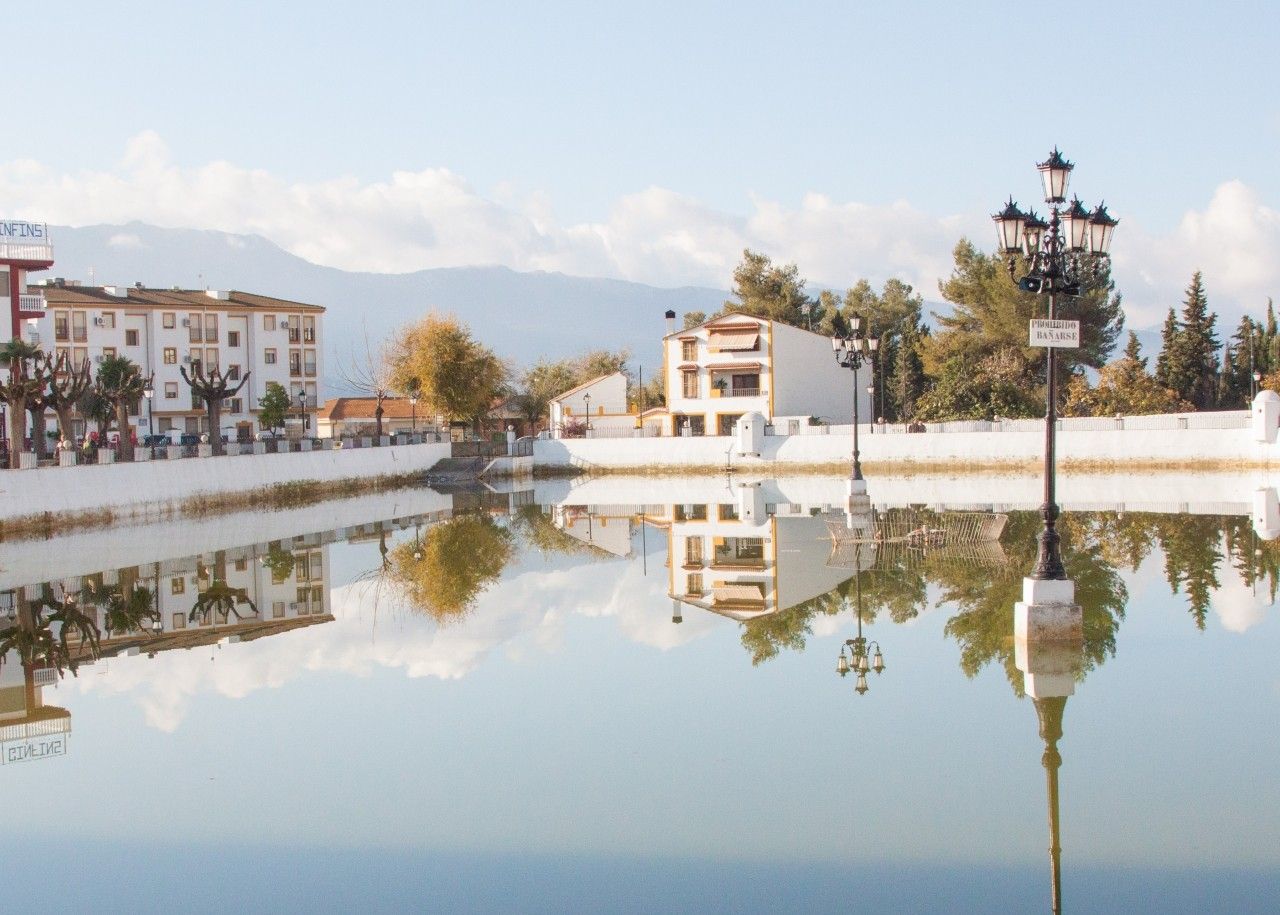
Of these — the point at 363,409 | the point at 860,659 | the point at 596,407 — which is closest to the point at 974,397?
the point at 596,407

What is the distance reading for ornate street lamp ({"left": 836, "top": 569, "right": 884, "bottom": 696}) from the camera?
13.8 m

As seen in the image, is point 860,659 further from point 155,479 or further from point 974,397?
point 974,397

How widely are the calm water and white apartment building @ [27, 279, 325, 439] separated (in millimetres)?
46558

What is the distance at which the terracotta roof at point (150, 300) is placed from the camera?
6606cm

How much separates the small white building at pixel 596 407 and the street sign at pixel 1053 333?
48.9 meters

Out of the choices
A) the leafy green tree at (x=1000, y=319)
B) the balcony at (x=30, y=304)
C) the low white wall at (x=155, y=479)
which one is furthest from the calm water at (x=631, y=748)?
the leafy green tree at (x=1000, y=319)

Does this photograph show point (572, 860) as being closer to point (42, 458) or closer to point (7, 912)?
point (7, 912)

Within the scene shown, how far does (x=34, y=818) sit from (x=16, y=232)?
35.5 meters

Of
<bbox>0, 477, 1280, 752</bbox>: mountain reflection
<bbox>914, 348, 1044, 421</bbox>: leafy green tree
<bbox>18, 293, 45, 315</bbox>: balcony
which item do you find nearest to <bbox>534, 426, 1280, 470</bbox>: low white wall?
<bbox>914, 348, 1044, 421</bbox>: leafy green tree

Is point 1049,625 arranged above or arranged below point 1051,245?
below

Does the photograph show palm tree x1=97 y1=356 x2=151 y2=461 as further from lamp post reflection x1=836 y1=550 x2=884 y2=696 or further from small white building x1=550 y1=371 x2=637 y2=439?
lamp post reflection x1=836 y1=550 x2=884 y2=696

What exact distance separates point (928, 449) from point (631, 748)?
40.4 metres

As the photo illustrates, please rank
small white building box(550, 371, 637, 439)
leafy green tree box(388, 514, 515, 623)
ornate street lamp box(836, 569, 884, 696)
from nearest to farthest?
1. ornate street lamp box(836, 569, 884, 696)
2. leafy green tree box(388, 514, 515, 623)
3. small white building box(550, 371, 637, 439)

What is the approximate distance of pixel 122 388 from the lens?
4416cm
